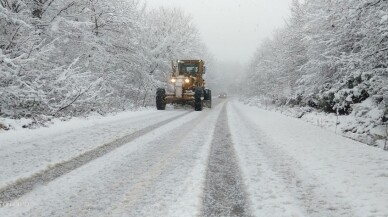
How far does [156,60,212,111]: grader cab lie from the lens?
1964cm

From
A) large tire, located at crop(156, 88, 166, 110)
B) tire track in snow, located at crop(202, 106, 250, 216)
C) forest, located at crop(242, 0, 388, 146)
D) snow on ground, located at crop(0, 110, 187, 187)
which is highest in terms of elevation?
forest, located at crop(242, 0, 388, 146)

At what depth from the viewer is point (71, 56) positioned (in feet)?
50.4

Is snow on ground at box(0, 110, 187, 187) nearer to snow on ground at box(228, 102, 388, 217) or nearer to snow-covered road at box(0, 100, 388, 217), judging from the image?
snow-covered road at box(0, 100, 388, 217)

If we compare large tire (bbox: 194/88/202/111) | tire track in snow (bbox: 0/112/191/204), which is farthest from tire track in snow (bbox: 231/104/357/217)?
large tire (bbox: 194/88/202/111)

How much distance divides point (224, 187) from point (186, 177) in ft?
1.94

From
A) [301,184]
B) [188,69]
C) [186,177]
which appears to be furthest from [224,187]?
[188,69]

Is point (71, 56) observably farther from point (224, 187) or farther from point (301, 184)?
point (301, 184)

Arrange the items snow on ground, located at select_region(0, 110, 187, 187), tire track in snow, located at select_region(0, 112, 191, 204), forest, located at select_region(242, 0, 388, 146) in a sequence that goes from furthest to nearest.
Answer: forest, located at select_region(242, 0, 388, 146) < snow on ground, located at select_region(0, 110, 187, 187) < tire track in snow, located at select_region(0, 112, 191, 204)

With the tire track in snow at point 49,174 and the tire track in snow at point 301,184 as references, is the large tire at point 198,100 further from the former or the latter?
the tire track in snow at point 49,174

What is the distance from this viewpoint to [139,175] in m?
4.73

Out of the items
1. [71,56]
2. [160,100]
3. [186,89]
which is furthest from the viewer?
[186,89]

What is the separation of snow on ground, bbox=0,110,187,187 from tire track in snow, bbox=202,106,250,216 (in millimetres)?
2242

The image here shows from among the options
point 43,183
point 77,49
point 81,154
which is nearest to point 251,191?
point 43,183

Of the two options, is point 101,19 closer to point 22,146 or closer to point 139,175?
point 22,146
